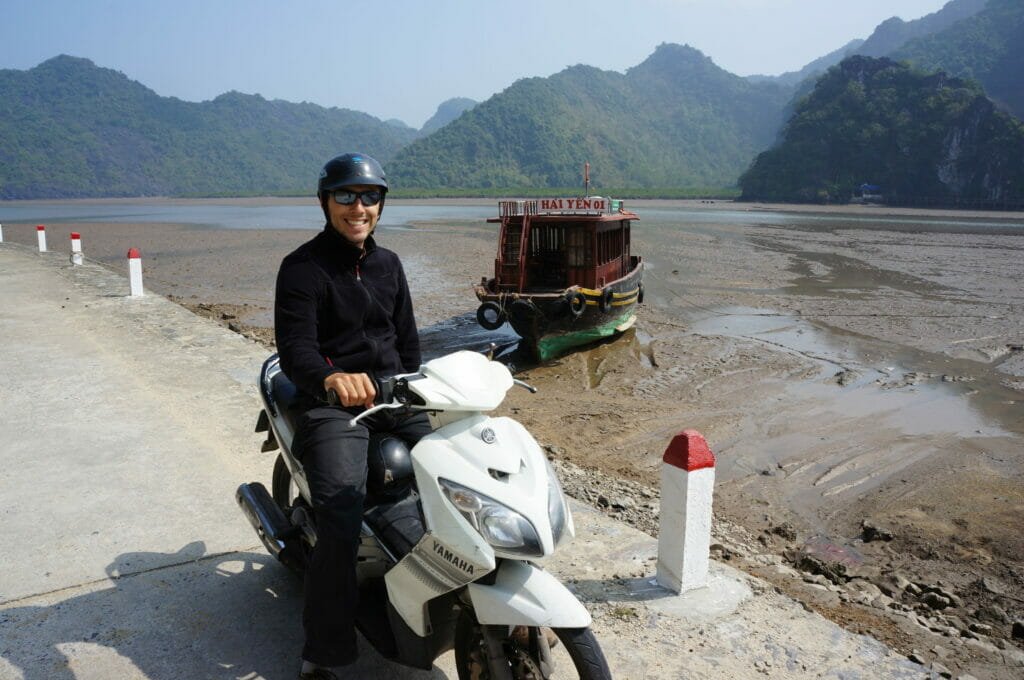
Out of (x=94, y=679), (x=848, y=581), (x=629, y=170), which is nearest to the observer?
(x=94, y=679)

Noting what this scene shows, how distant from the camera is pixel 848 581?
427cm

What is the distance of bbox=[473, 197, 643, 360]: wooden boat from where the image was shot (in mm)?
11695

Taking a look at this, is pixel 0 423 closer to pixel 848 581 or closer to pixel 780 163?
pixel 848 581

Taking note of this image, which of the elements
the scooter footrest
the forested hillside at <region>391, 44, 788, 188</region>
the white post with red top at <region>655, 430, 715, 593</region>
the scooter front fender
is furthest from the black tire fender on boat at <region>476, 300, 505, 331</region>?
the forested hillside at <region>391, 44, 788, 188</region>

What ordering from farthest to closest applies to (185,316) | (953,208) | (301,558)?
(953,208)
(185,316)
(301,558)

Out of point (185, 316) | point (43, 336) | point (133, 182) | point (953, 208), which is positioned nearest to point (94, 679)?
point (43, 336)

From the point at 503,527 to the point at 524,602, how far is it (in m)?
0.24

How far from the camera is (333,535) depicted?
244cm

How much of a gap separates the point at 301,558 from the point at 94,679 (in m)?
0.82

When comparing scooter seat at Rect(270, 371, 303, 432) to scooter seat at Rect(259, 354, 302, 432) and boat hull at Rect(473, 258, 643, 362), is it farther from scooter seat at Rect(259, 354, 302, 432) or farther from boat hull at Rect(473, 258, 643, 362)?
boat hull at Rect(473, 258, 643, 362)

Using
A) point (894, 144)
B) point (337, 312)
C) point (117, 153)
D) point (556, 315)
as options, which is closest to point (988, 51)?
point (894, 144)

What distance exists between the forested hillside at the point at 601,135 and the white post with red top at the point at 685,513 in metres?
126

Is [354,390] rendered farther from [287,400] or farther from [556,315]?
[556,315]

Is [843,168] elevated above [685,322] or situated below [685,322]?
above
